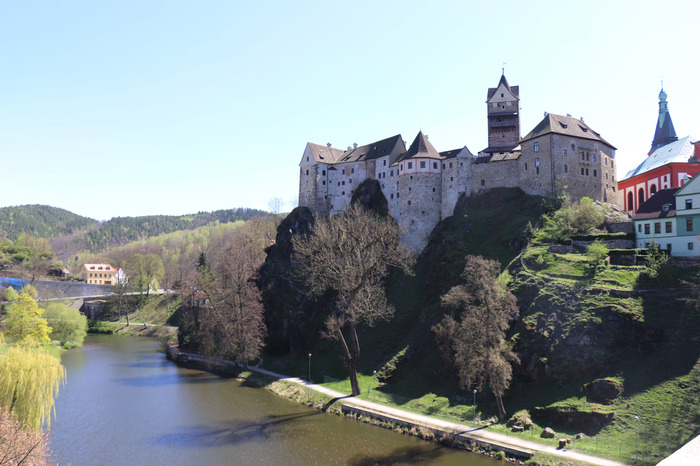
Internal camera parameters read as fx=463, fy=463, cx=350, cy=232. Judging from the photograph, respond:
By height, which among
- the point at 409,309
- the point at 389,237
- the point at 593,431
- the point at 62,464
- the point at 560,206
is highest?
the point at 560,206

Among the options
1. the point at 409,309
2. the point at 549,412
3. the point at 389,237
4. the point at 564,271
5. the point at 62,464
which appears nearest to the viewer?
the point at 62,464

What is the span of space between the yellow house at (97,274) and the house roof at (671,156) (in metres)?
146

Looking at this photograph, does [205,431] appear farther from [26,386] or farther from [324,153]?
[324,153]

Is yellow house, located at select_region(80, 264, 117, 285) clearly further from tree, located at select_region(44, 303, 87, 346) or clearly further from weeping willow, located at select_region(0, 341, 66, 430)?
weeping willow, located at select_region(0, 341, 66, 430)

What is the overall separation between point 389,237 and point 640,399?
27049 mm

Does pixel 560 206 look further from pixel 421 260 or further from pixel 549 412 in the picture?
pixel 549 412

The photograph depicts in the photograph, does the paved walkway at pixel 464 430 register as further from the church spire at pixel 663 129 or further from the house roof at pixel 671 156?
the church spire at pixel 663 129

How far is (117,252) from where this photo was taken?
189375mm

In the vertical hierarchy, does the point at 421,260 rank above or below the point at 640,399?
above

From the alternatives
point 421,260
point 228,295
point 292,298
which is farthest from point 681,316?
point 228,295

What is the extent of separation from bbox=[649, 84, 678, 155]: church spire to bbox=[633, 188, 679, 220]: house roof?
136ft

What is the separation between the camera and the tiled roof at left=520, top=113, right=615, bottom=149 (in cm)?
5878

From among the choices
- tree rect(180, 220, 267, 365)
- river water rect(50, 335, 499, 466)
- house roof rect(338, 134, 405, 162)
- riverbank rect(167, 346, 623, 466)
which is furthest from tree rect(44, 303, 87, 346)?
house roof rect(338, 134, 405, 162)

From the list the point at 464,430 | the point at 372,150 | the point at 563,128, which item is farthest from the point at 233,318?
the point at 563,128
